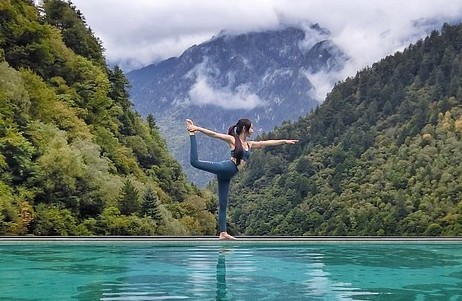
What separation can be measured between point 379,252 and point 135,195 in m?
19.0

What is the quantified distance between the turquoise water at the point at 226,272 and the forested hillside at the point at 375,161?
238 ft

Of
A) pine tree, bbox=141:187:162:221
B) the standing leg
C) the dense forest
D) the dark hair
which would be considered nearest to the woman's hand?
the dark hair

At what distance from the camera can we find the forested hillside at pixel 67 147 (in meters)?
21.2

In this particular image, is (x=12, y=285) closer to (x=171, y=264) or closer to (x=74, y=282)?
(x=74, y=282)

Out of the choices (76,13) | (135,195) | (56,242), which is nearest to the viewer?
(56,242)

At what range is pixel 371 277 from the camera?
5.40 meters

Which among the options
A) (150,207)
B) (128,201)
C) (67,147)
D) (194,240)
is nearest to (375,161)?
(150,207)

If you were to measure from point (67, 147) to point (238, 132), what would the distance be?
1660 cm

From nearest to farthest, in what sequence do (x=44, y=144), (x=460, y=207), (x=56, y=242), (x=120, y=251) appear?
1. (x=120, y=251)
2. (x=56, y=242)
3. (x=44, y=144)
4. (x=460, y=207)

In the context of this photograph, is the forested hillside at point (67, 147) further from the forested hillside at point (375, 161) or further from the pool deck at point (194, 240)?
the forested hillside at point (375, 161)

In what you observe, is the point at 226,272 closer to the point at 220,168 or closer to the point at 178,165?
the point at 220,168

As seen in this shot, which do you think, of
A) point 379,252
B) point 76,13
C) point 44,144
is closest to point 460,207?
point 76,13

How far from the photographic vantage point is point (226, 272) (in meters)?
5.55

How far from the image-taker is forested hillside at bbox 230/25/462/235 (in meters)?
88.2
